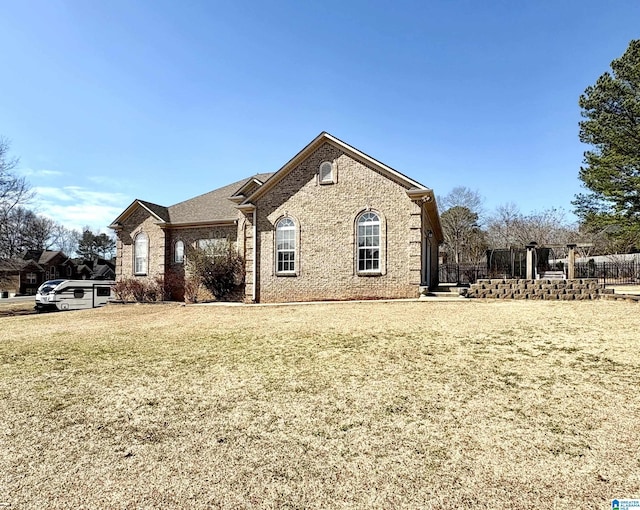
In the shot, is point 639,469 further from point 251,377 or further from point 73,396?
point 73,396

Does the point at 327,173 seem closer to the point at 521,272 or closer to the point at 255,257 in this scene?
the point at 255,257

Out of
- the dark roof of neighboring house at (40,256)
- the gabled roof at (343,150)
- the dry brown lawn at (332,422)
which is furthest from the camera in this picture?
the dark roof of neighboring house at (40,256)

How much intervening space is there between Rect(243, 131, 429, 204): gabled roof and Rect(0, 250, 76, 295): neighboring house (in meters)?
41.1

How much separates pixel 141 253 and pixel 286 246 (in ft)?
38.0

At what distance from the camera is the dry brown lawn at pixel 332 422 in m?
3.04

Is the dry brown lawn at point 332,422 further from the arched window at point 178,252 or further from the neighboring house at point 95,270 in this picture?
the neighboring house at point 95,270

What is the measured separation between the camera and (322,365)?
6461 millimetres

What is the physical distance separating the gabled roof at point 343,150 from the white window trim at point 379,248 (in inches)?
67.1

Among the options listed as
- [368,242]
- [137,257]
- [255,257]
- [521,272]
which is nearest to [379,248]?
[368,242]

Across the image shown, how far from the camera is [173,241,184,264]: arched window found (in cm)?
2250

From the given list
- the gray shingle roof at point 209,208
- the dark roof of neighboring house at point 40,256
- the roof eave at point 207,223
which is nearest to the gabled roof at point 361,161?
the roof eave at point 207,223

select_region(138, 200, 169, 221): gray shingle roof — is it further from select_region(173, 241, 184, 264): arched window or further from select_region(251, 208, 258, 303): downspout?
select_region(251, 208, 258, 303): downspout

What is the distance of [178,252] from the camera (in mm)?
22625

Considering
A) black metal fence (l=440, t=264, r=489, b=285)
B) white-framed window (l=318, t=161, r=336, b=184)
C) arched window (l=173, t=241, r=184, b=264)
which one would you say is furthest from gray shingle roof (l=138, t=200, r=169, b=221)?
black metal fence (l=440, t=264, r=489, b=285)
